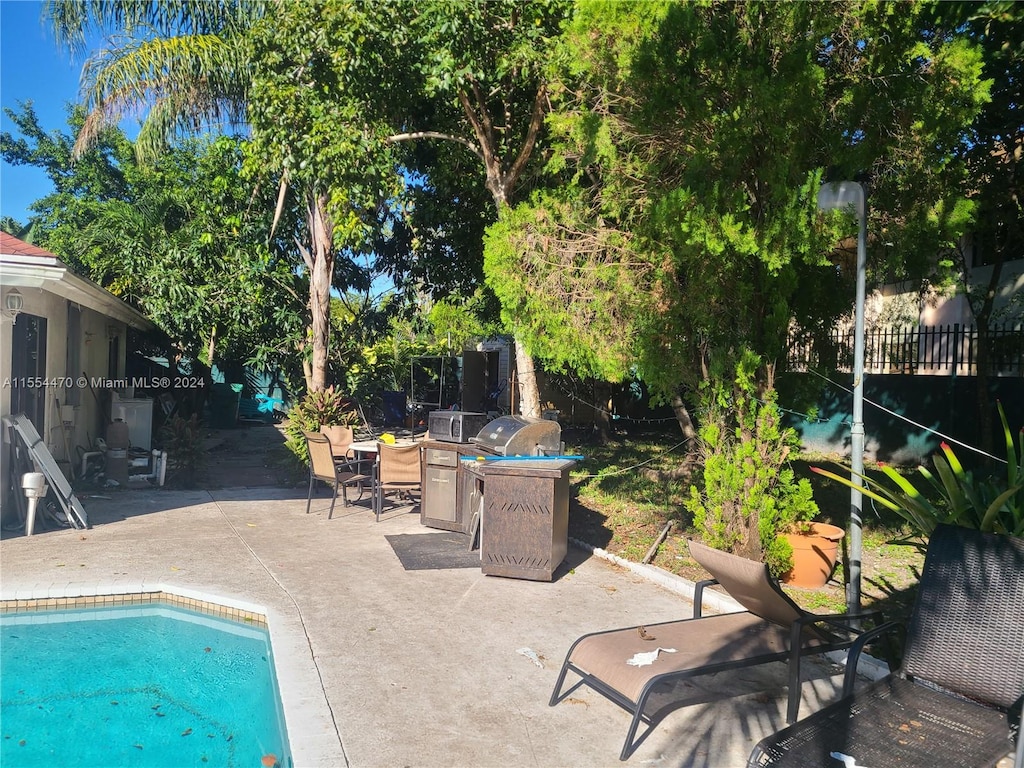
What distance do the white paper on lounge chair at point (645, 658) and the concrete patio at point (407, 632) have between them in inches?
11.3

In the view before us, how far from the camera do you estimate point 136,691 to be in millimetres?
4594

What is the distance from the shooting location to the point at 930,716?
3.36 metres

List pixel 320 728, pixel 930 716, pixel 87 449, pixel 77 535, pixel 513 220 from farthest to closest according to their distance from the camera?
pixel 87 449
pixel 513 220
pixel 77 535
pixel 320 728
pixel 930 716

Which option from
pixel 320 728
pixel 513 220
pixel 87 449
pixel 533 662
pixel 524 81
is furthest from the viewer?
pixel 87 449

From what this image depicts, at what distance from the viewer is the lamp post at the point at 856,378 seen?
5035mm

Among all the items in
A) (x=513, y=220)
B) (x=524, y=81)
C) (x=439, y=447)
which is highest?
(x=524, y=81)

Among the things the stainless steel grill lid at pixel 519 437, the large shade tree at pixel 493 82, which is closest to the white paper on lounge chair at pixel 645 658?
the stainless steel grill lid at pixel 519 437

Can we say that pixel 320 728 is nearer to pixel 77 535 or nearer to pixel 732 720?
pixel 732 720

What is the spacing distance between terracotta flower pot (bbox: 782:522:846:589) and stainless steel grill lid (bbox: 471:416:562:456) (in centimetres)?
250

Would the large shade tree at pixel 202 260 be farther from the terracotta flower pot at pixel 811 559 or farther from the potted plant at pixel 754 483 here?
the terracotta flower pot at pixel 811 559

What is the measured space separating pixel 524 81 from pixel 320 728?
26.8ft

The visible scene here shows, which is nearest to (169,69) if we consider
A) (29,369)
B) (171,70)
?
(171,70)

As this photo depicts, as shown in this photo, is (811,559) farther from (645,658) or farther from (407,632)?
(407,632)

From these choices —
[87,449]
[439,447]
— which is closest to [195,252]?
[87,449]
